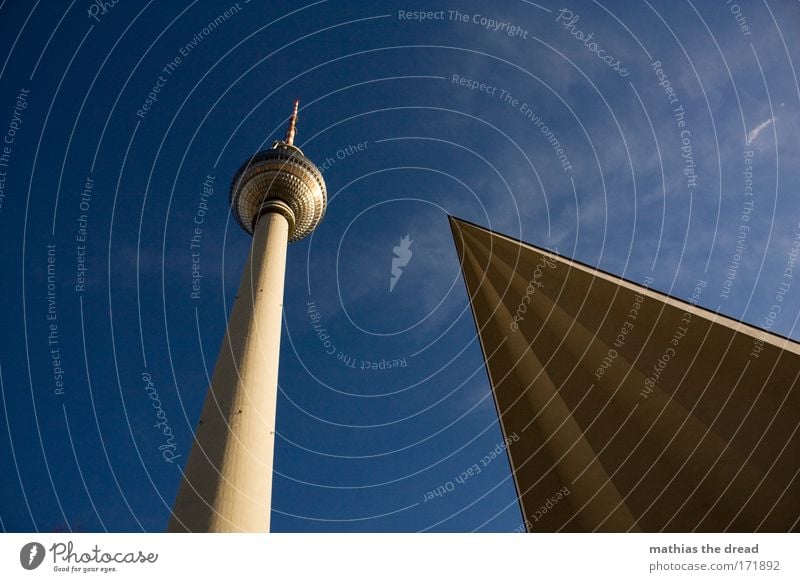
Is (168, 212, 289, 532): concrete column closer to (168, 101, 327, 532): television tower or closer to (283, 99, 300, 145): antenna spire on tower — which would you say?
(168, 101, 327, 532): television tower

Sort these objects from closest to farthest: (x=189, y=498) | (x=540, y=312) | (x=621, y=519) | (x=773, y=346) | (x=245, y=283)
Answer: (x=773, y=346), (x=621, y=519), (x=540, y=312), (x=189, y=498), (x=245, y=283)

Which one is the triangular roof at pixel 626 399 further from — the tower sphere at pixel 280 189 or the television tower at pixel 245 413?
the tower sphere at pixel 280 189

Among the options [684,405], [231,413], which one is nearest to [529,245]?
[684,405]

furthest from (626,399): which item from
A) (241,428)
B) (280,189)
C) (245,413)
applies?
(280,189)

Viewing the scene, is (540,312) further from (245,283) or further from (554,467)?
(245,283)

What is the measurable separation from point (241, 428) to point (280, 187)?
25.5 metres

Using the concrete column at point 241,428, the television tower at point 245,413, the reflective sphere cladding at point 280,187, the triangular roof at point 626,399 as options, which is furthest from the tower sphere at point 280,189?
the triangular roof at point 626,399

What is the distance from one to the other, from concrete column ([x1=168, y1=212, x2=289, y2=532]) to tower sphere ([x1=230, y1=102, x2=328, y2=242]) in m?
11.9

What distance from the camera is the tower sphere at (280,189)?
41625 mm

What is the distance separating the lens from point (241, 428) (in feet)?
68.6

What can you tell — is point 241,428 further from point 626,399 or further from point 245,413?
point 626,399

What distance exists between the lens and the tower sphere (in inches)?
1639

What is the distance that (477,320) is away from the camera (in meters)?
17.1

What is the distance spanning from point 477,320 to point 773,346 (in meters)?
9.61
